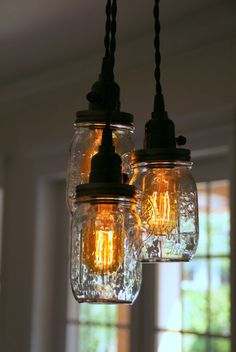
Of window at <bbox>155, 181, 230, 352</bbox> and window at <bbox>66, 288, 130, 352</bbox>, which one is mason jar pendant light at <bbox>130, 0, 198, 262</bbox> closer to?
window at <bbox>155, 181, 230, 352</bbox>

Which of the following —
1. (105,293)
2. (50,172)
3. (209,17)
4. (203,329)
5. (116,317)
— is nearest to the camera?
(105,293)

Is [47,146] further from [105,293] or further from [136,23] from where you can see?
[105,293]

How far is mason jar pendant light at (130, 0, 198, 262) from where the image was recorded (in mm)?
1218

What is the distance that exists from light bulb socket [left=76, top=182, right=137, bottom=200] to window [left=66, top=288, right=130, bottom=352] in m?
2.06

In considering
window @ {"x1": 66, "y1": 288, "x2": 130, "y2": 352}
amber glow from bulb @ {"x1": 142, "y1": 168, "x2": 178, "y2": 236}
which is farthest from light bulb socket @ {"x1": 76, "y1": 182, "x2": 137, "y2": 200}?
window @ {"x1": 66, "y1": 288, "x2": 130, "y2": 352}

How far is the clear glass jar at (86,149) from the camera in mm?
1270

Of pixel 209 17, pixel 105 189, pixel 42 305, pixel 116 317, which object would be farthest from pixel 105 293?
pixel 42 305

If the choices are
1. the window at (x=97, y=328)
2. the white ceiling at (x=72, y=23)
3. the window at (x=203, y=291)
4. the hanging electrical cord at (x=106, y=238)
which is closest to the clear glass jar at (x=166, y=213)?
the hanging electrical cord at (x=106, y=238)

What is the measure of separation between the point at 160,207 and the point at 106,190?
0.17 m

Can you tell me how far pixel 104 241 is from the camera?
1.07 m

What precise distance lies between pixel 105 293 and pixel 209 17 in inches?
68.7

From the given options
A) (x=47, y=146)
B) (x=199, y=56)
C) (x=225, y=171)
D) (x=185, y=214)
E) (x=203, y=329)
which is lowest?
(x=203, y=329)

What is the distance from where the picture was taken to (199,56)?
2713 mm

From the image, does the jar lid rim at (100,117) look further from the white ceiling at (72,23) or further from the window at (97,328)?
the window at (97,328)
